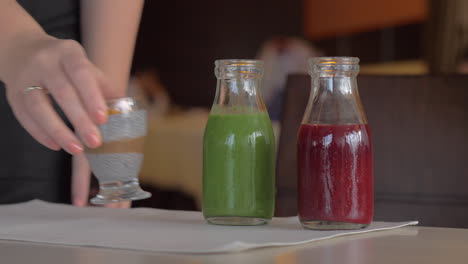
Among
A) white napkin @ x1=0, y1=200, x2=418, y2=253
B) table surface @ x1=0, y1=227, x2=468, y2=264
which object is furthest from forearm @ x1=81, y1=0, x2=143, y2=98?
table surface @ x1=0, y1=227, x2=468, y2=264

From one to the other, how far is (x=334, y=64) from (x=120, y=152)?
0.26 meters

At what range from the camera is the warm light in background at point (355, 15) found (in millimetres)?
5887

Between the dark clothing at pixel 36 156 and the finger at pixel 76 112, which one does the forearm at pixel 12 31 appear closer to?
the finger at pixel 76 112

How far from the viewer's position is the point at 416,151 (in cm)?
138

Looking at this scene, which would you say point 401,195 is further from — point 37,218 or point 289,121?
point 37,218

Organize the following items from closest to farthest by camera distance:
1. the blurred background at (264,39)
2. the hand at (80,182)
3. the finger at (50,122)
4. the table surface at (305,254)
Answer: the table surface at (305,254) < the finger at (50,122) < the hand at (80,182) < the blurred background at (264,39)

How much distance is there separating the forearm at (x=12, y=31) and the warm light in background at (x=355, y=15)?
5151 millimetres

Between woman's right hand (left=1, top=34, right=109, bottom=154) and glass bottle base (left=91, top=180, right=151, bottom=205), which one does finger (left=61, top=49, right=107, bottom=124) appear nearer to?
woman's right hand (left=1, top=34, right=109, bottom=154)

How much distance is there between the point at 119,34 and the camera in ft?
4.06

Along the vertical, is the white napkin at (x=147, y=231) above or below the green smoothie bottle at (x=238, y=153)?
below

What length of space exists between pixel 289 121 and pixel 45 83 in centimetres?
70

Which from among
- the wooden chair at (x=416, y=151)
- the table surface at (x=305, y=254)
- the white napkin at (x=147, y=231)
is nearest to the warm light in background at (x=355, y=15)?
the wooden chair at (x=416, y=151)

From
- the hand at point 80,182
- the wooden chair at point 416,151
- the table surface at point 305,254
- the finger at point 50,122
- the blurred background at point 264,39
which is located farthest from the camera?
the blurred background at point 264,39

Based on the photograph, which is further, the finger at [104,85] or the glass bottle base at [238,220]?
the glass bottle base at [238,220]
